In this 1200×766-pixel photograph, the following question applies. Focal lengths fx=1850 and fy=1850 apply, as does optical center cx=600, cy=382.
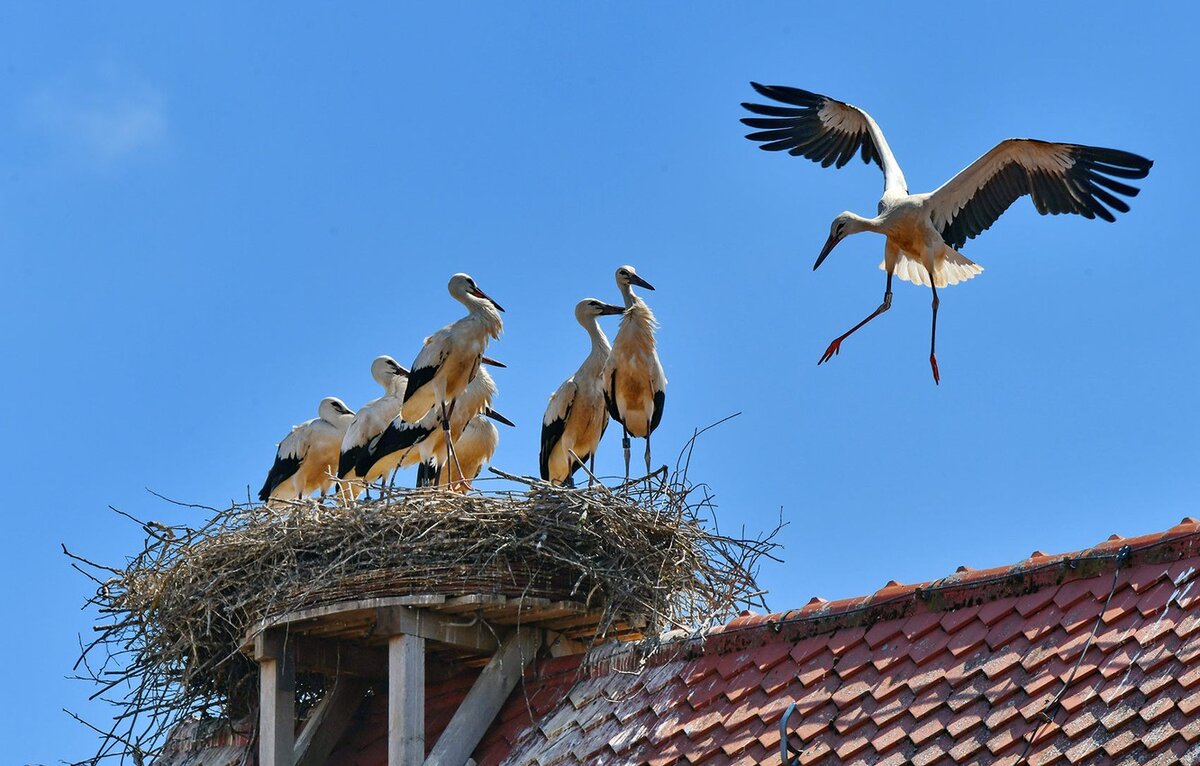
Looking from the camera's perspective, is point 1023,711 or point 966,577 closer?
point 1023,711

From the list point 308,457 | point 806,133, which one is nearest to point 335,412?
point 308,457

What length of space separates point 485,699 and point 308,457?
5775 millimetres

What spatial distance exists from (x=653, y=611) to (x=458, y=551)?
2.84 feet

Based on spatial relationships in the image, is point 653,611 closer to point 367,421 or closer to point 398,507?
point 398,507

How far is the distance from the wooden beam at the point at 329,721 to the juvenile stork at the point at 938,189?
332 centimetres

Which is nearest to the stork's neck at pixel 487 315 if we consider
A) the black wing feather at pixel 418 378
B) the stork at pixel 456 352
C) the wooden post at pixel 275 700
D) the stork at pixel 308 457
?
the stork at pixel 456 352

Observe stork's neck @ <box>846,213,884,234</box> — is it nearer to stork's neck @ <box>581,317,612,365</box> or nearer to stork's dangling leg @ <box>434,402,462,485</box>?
stork's neck @ <box>581,317,612,365</box>

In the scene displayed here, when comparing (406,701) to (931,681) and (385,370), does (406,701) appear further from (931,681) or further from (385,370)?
(385,370)

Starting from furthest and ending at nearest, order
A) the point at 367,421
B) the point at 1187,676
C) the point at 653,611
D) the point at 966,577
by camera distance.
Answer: the point at 367,421 → the point at 653,611 → the point at 966,577 → the point at 1187,676

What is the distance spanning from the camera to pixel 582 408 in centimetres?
1123

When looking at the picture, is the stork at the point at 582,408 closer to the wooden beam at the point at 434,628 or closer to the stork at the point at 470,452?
the stork at the point at 470,452

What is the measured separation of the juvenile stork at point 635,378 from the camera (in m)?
10.9

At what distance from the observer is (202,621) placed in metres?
8.35

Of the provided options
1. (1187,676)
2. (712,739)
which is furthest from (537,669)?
(1187,676)
